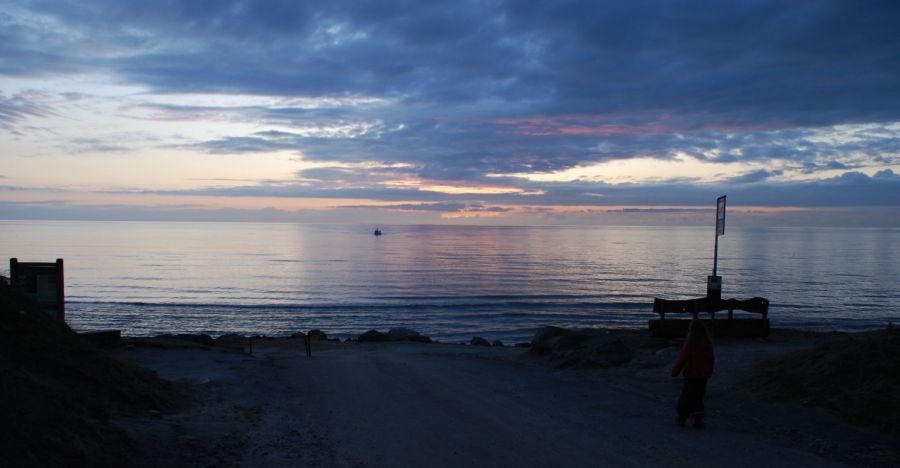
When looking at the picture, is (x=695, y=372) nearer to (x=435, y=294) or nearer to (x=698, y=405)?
(x=698, y=405)

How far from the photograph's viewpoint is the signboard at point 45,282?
12.6 meters

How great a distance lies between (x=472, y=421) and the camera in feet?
28.4

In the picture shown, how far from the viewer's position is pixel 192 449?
6.64m

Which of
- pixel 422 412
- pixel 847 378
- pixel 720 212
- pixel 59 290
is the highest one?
pixel 720 212

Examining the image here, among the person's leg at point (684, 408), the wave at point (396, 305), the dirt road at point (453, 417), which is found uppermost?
the person's leg at point (684, 408)

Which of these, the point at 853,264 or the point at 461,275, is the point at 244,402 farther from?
the point at 853,264

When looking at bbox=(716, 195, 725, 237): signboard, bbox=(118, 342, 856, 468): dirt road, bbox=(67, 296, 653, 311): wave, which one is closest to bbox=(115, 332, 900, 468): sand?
bbox=(118, 342, 856, 468): dirt road

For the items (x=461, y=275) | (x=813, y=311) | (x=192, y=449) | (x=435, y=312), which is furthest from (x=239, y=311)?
(x=813, y=311)

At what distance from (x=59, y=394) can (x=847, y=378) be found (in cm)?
1092

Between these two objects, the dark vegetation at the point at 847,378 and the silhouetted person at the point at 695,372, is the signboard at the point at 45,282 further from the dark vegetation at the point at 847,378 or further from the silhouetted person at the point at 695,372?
the dark vegetation at the point at 847,378

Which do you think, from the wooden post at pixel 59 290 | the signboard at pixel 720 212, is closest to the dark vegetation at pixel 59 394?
the wooden post at pixel 59 290

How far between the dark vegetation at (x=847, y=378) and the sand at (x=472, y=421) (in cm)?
32

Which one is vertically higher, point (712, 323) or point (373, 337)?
point (712, 323)

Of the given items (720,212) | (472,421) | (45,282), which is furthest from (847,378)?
(45,282)
